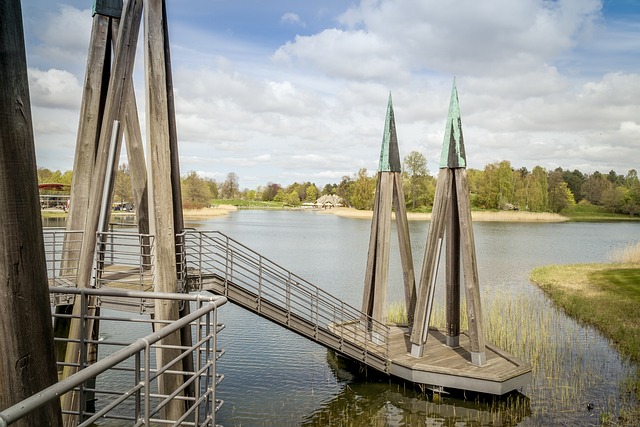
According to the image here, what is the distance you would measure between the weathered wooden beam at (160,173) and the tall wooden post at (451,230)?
6.22 m

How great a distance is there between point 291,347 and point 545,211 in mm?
81858

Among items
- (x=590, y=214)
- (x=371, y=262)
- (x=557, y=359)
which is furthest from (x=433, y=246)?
(x=590, y=214)

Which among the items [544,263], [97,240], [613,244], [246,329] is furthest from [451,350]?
[613,244]

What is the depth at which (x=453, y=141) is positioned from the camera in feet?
42.0

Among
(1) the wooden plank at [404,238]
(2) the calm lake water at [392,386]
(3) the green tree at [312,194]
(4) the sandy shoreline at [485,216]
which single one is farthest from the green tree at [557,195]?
(1) the wooden plank at [404,238]

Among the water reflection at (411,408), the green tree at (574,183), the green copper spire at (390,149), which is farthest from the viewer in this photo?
the green tree at (574,183)

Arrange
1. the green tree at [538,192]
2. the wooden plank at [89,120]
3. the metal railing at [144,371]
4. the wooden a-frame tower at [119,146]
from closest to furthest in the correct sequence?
the metal railing at [144,371]
the wooden a-frame tower at [119,146]
the wooden plank at [89,120]
the green tree at [538,192]

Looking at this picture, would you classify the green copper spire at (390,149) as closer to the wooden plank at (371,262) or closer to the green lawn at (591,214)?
the wooden plank at (371,262)

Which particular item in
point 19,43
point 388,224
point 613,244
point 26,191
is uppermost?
point 19,43

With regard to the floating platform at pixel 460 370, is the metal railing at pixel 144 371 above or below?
above

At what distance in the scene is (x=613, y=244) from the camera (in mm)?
46938

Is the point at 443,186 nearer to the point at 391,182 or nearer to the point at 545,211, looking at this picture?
the point at 391,182

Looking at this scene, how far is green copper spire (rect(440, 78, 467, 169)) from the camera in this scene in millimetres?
12680

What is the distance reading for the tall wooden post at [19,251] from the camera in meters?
2.56
